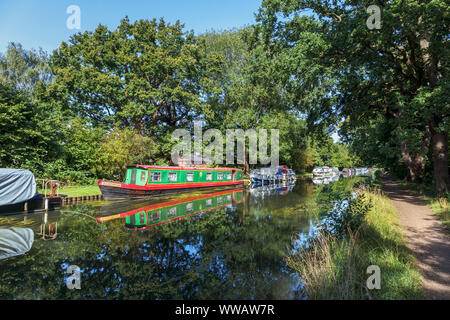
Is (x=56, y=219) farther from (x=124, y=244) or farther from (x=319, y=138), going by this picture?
(x=319, y=138)

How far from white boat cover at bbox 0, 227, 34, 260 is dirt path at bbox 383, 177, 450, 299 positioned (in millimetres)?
9397

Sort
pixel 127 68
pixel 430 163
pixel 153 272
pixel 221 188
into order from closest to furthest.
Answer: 1. pixel 153 272
2. pixel 430 163
3. pixel 221 188
4. pixel 127 68

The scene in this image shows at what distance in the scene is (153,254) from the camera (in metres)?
6.30

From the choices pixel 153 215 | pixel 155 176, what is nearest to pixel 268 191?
pixel 155 176

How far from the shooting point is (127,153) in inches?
838

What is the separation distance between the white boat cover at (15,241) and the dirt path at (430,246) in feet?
30.8

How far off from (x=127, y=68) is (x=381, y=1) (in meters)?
25.2

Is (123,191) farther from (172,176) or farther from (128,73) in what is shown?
(128,73)

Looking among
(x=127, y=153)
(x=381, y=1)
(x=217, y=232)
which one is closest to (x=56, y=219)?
(x=217, y=232)

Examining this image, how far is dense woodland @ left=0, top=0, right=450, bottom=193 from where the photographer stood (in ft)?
37.7

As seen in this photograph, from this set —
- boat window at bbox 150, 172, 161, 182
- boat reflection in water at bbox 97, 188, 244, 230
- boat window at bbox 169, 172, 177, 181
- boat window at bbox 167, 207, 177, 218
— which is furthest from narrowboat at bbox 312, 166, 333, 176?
boat window at bbox 167, 207, 177, 218

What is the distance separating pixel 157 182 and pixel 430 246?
51.5ft

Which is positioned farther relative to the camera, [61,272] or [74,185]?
[74,185]

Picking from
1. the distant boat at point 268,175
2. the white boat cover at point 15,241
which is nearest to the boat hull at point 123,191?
the white boat cover at point 15,241
